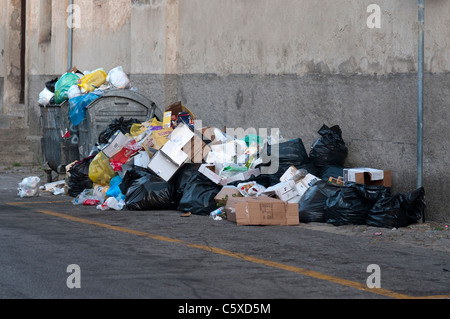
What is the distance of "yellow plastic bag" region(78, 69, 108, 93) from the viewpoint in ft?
39.7

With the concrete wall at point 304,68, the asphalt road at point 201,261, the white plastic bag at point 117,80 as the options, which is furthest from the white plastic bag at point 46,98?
the asphalt road at point 201,261

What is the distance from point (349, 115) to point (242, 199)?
1.99 meters

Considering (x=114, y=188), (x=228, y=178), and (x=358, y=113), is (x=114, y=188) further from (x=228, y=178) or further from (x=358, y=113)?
(x=358, y=113)

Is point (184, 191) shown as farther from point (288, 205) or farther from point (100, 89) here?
point (100, 89)

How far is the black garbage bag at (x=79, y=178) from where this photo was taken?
425 inches

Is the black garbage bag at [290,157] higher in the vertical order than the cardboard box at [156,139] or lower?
lower

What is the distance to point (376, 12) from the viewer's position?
8875mm

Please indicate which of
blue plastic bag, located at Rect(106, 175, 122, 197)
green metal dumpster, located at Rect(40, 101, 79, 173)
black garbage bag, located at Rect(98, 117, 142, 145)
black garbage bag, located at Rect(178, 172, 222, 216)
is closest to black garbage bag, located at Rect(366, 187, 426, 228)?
black garbage bag, located at Rect(178, 172, 222, 216)

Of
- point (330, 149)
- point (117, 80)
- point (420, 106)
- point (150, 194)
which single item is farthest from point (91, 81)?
point (420, 106)

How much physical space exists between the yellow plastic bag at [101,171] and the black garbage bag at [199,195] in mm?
1468

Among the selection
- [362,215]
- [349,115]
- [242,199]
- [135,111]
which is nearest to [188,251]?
[242,199]

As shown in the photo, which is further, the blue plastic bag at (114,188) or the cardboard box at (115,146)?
the cardboard box at (115,146)

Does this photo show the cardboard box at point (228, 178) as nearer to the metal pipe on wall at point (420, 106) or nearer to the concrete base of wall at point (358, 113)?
the concrete base of wall at point (358, 113)
